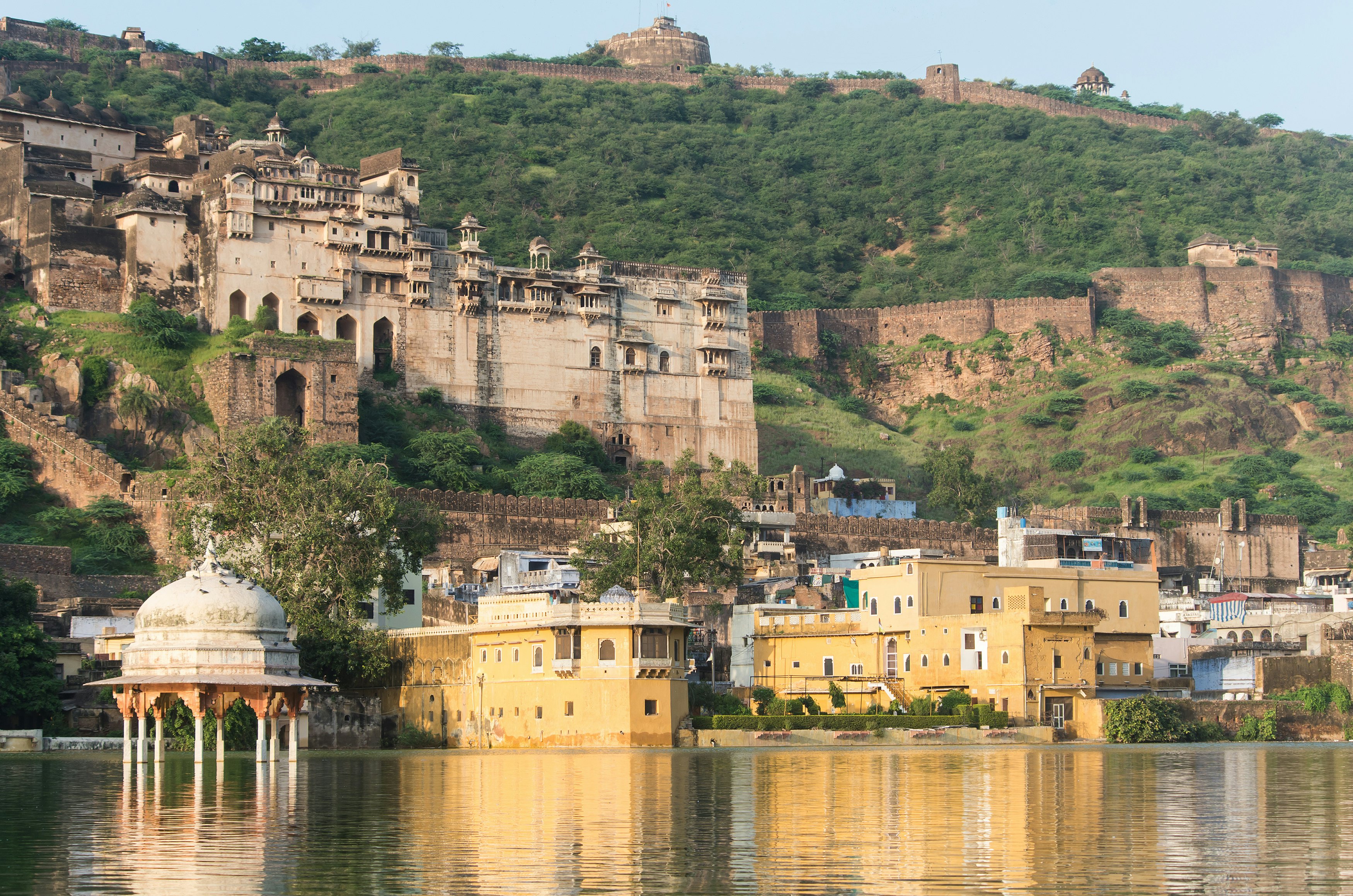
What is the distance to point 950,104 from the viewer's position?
13012 cm

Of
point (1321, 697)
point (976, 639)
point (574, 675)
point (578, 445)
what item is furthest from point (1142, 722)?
point (578, 445)

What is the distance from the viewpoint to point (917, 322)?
3927 inches

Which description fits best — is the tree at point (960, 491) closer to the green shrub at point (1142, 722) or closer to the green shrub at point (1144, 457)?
the green shrub at point (1144, 457)

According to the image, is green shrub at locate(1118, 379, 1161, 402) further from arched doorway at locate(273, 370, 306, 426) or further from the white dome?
the white dome

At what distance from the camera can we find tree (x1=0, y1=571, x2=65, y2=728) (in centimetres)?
4259

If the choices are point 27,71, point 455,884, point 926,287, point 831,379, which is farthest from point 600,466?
point 455,884

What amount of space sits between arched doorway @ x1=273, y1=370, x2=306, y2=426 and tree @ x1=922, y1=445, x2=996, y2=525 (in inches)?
1063

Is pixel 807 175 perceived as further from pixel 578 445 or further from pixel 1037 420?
pixel 578 445

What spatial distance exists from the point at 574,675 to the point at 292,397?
26668 mm

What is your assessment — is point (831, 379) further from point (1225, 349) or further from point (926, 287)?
point (1225, 349)

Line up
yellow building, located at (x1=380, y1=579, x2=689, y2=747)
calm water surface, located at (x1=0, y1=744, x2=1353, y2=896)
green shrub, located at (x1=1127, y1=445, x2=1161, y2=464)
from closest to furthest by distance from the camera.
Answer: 1. calm water surface, located at (x1=0, y1=744, x2=1353, y2=896)
2. yellow building, located at (x1=380, y1=579, x2=689, y2=747)
3. green shrub, located at (x1=1127, y1=445, x2=1161, y2=464)

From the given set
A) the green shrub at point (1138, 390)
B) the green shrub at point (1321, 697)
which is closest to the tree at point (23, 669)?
the green shrub at point (1321, 697)

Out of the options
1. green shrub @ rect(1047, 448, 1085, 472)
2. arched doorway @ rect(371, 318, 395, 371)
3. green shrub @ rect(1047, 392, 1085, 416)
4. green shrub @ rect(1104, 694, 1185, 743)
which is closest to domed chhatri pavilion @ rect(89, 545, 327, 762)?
green shrub @ rect(1104, 694, 1185, 743)

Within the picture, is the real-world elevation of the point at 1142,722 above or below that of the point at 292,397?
below
